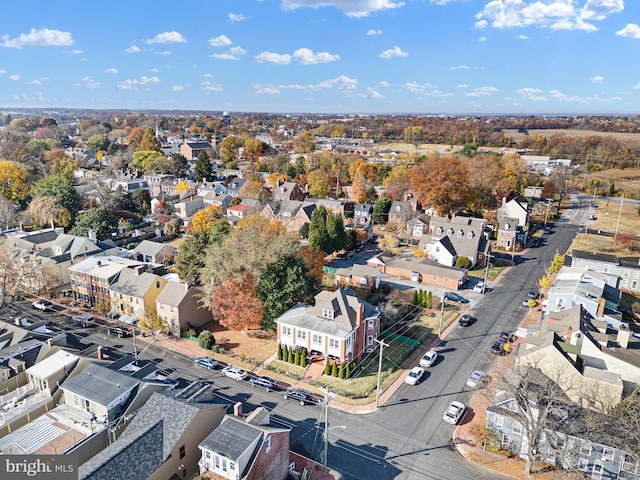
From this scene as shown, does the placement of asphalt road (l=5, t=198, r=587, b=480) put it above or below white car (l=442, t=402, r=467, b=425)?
below

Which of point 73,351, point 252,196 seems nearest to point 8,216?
point 252,196

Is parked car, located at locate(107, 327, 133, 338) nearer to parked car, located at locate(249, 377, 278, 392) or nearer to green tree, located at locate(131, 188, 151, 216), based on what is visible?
Result: parked car, located at locate(249, 377, 278, 392)

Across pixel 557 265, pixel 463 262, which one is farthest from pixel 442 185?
pixel 557 265

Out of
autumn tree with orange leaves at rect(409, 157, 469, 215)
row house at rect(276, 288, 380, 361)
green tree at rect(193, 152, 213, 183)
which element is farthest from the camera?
green tree at rect(193, 152, 213, 183)

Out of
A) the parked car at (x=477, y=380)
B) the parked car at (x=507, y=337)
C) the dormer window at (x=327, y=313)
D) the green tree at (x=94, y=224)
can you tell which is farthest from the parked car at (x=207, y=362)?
the green tree at (x=94, y=224)

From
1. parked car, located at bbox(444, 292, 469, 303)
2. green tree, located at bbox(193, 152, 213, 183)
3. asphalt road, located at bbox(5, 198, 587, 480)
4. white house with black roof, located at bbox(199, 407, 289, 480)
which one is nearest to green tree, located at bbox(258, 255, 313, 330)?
asphalt road, located at bbox(5, 198, 587, 480)

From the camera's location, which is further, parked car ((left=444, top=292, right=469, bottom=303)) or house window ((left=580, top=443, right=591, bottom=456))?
parked car ((left=444, top=292, right=469, bottom=303))

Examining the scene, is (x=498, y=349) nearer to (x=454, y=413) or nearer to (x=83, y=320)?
(x=454, y=413)

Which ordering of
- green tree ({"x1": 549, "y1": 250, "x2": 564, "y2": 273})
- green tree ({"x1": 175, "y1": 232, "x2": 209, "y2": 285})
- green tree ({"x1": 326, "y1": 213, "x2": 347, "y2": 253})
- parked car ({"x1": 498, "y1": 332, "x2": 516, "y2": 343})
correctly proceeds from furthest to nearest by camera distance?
1. green tree ({"x1": 326, "y1": 213, "x2": 347, "y2": 253})
2. green tree ({"x1": 549, "y1": 250, "x2": 564, "y2": 273})
3. green tree ({"x1": 175, "y1": 232, "x2": 209, "y2": 285})
4. parked car ({"x1": 498, "y1": 332, "x2": 516, "y2": 343})
